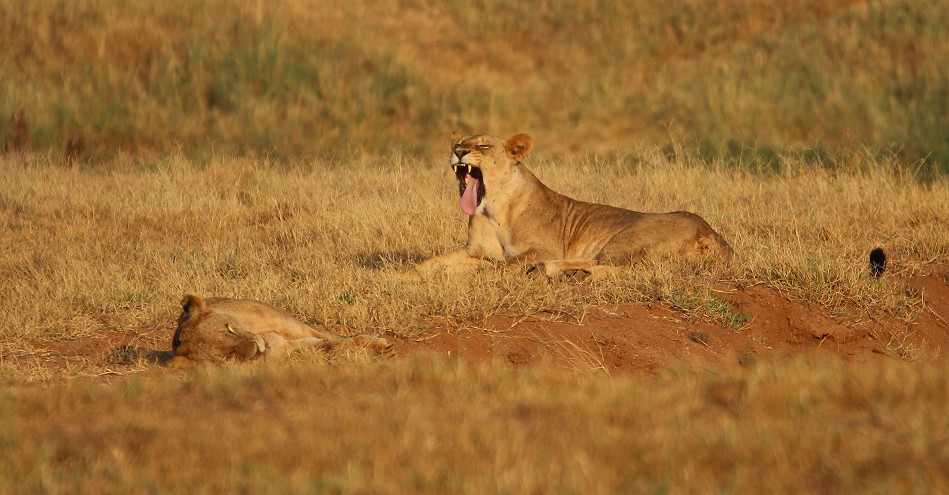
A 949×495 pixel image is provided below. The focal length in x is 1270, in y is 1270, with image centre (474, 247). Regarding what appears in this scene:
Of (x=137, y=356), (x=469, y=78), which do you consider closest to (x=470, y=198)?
(x=137, y=356)

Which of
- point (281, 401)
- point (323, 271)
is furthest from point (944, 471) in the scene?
point (323, 271)

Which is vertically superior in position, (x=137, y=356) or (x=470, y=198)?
(x=470, y=198)

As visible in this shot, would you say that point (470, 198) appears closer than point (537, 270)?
No

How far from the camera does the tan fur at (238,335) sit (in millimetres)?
6473

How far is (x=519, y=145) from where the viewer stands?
362 inches

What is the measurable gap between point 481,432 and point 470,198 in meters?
4.83

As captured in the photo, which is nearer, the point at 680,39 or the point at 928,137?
the point at 928,137

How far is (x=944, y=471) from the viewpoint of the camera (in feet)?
Result: 13.3

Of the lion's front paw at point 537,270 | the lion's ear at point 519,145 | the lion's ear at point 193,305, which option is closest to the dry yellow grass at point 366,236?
the lion's front paw at point 537,270

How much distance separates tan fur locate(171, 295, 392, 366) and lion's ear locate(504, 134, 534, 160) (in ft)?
9.21

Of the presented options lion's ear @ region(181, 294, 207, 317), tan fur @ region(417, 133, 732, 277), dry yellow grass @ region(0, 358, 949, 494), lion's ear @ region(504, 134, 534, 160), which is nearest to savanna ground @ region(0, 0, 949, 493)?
dry yellow grass @ region(0, 358, 949, 494)

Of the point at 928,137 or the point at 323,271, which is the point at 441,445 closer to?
the point at 323,271

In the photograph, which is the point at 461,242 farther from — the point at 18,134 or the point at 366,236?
the point at 18,134

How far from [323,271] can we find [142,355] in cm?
242
